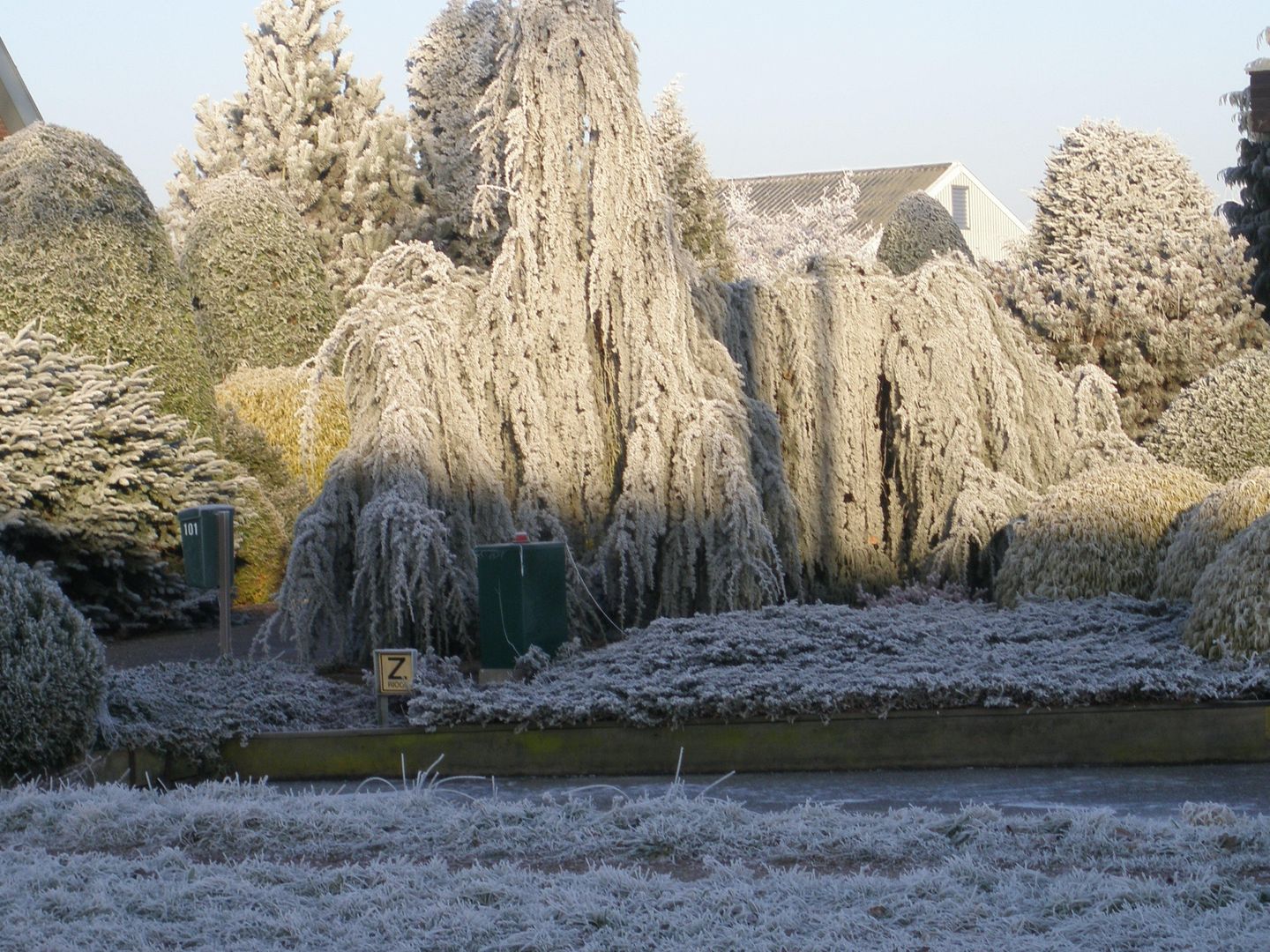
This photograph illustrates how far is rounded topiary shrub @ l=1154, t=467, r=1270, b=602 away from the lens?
25.4ft

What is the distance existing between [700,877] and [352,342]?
5.43 m

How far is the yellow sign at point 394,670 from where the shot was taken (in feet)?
21.2

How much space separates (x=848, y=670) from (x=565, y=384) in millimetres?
3060

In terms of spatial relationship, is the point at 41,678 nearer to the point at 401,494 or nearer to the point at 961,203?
the point at 401,494

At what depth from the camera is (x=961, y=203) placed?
160 ft

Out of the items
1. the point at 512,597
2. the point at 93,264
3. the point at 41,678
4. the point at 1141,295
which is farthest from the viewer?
the point at 1141,295

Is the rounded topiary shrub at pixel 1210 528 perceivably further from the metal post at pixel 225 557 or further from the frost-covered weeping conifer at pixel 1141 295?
the frost-covered weeping conifer at pixel 1141 295

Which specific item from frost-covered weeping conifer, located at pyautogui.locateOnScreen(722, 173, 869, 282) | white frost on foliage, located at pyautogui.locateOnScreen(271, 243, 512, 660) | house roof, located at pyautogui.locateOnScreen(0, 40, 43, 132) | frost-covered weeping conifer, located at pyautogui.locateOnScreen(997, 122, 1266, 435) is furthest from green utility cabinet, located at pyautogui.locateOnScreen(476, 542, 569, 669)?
frost-covered weeping conifer, located at pyautogui.locateOnScreen(722, 173, 869, 282)

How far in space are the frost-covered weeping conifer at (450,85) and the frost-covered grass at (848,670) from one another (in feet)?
69.4

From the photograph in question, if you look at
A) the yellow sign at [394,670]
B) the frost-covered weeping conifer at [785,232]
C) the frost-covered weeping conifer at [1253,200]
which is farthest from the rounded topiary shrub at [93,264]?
the frost-covered weeping conifer at [785,232]

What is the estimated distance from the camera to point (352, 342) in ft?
29.2

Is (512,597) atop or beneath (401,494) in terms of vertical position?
beneath

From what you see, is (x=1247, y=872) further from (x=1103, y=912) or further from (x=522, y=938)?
(x=522, y=938)

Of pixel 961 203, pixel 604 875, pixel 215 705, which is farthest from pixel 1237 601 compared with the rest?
pixel 961 203
